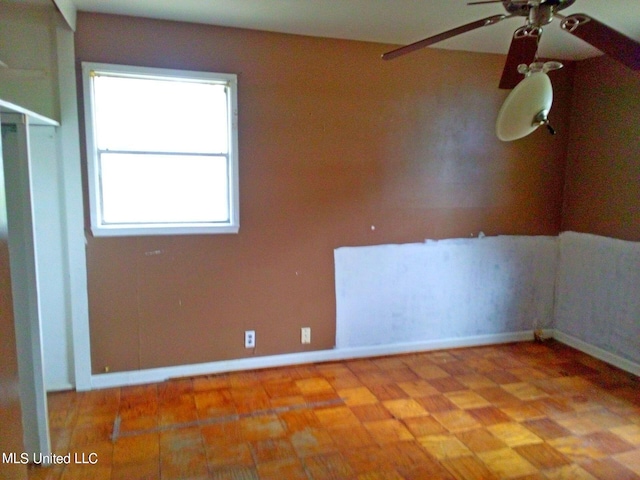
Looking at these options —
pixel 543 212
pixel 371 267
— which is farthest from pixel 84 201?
pixel 543 212

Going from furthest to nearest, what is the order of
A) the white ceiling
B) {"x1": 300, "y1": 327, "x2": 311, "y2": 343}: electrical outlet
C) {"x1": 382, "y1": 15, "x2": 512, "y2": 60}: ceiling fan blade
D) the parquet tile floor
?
{"x1": 300, "y1": 327, "x2": 311, "y2": 343}: electrical outlet → the white ceiling → the parquet tile floor → {"x1": 382, "y1": 15, "x2": 512, "y2": 60}: ceiling fan blade

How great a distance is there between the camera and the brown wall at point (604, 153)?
11.1 ft

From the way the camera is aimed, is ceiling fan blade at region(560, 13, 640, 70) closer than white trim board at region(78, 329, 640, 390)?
Yes

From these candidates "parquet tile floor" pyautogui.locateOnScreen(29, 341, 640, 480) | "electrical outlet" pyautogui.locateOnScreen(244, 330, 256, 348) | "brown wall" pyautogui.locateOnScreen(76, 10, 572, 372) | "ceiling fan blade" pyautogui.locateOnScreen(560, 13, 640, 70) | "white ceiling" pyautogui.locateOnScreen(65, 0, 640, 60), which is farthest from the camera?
"electrical outlet" pyautogui.locateOnScreen(244, 330, 256, 348)

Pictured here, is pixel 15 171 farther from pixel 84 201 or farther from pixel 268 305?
pixel 268 305

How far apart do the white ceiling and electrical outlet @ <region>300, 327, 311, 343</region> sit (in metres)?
2.09

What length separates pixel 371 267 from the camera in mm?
3543

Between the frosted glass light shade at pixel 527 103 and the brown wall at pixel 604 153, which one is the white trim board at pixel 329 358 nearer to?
the brown wall at pixel 604 153

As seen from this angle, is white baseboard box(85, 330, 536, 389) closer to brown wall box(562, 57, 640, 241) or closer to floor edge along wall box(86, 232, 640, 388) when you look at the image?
floor edge along wall box(86, 232, 640, 388)

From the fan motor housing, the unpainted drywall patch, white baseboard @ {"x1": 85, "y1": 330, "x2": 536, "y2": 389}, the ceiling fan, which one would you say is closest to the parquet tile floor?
white baseboard @ {"x1": 85, "y1": 330, "x2": 536, "y2": 389}

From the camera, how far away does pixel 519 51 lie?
2006 mm

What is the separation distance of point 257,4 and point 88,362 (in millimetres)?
2450

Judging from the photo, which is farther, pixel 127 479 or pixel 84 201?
pixel 84 201

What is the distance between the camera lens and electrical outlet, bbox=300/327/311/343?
3440 mm
